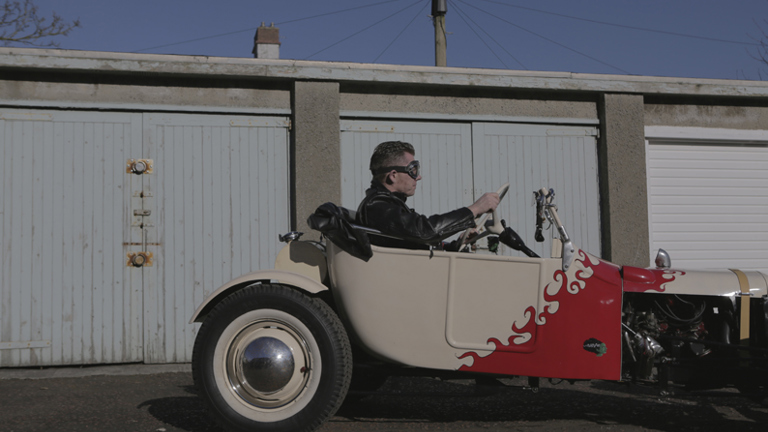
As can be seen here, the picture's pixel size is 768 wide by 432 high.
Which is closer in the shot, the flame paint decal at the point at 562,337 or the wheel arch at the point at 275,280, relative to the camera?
the flame paint decal at the point at 562,337

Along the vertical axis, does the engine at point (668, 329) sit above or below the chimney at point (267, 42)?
below

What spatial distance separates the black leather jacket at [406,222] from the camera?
3410 mm

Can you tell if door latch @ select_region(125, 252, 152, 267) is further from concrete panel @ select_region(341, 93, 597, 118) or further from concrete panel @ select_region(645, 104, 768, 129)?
concrete panel @ select_region(645, 104, 768, 129)

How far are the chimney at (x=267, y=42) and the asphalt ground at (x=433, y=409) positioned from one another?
550 cm

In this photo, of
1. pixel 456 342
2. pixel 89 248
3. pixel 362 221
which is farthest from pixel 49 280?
pixel 456 342

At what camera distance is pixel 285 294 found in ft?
11.6

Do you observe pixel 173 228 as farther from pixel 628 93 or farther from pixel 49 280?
pixel 628 93

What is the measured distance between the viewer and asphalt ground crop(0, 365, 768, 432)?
3859mm

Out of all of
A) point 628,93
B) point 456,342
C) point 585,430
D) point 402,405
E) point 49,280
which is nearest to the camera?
point 456,342

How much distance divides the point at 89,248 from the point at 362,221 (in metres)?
4.16

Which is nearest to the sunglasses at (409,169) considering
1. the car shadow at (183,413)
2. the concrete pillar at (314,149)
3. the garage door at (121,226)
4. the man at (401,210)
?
the man at (401,210)

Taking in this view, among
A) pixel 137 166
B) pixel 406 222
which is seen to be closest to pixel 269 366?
pixel 406 222

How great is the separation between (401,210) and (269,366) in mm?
1079

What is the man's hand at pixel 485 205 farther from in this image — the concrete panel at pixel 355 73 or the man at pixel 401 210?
the concrete panel at pixel 355 73
